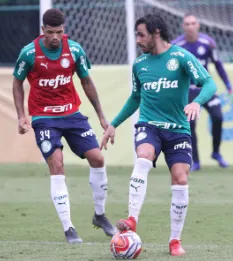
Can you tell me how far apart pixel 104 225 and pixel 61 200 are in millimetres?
631

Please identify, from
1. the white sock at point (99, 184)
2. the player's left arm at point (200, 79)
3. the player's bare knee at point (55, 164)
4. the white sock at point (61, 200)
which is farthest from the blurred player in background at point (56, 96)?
the player's left arm at point (200, 79)

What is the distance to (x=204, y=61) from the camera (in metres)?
13.8

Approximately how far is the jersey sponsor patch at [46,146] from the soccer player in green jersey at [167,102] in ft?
3.25

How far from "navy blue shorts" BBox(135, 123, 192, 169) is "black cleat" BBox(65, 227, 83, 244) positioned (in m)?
1.04

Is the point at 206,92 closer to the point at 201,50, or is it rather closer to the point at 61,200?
the point at 61,200

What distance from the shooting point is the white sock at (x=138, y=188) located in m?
7.36

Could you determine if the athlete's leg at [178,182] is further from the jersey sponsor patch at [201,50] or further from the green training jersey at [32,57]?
the jersey sponsor patch at [201,50]

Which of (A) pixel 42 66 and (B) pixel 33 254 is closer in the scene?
(B) pixel 33 254

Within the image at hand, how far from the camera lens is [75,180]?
13234 millimetres

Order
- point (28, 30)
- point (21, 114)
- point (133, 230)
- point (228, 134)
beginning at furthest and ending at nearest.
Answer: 1. point (28, 30)
2. point (228, 134)
3. point (21, 114)
4. point (133, 230)

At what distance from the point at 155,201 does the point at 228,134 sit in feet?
13.2

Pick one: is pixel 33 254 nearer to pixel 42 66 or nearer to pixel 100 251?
pixel 100 251

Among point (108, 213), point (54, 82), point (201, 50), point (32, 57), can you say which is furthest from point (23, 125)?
point (201, 50)

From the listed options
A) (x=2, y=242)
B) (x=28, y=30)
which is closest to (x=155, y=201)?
(x=2, y=242)
